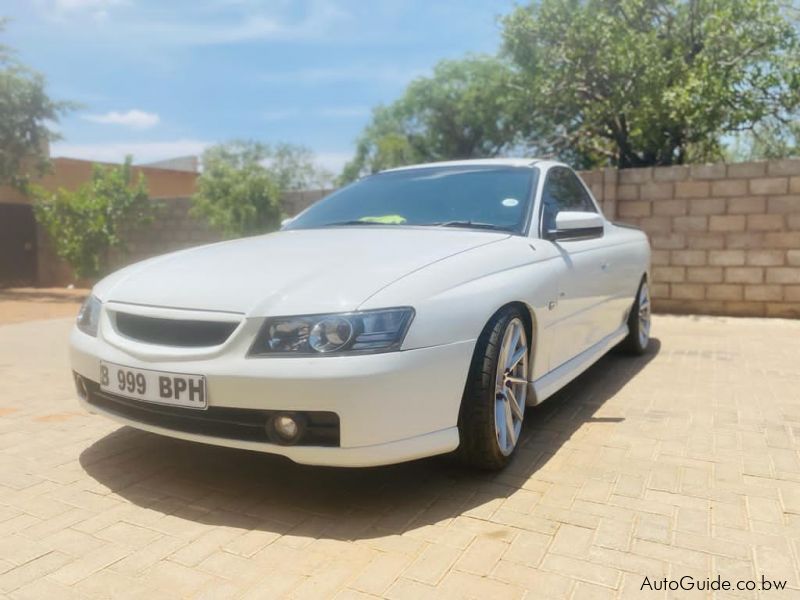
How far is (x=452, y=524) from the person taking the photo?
2.35m

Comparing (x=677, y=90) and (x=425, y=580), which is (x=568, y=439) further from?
(x=677, y=90)

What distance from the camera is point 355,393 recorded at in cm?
217

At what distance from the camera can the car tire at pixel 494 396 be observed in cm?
255

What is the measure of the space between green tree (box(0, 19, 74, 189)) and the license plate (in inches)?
488

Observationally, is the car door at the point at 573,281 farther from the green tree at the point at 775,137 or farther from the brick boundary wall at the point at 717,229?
the green tree at the point at 775,137

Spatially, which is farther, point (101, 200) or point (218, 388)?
point (101, 200)

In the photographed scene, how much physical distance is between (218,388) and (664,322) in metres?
6.50

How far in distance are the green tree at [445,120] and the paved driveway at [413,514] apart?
79.8 feet

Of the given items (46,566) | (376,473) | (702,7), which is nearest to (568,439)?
(376,473)

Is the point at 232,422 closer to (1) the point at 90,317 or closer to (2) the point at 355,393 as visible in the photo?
(2) the point at 355,393

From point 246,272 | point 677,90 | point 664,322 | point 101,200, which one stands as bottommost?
point 664,322

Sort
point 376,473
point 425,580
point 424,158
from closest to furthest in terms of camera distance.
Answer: point 425,580 < point 376,473 < point 424,158

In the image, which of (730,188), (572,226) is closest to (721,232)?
(730,188)

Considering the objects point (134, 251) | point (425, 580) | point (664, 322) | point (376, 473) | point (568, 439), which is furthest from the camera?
point (134, 251)
